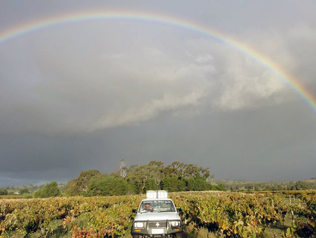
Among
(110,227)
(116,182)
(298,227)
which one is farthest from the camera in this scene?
(116,182)

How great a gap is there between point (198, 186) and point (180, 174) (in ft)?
49.3

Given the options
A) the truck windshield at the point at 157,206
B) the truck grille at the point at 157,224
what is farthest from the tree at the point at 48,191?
the truck grille at the point at 157,224

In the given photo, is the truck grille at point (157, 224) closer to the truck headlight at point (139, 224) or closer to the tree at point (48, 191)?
the truck headlight at point (139, 224)

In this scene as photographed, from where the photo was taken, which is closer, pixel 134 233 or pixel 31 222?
pixel 134 233

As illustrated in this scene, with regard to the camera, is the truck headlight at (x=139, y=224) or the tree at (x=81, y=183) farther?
the tree at (x=81, y=183)

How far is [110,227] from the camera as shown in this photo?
42.5 ft

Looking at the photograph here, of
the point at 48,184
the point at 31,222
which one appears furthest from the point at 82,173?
the point at 31,222

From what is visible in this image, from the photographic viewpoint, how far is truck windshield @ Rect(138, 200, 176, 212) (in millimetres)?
12377

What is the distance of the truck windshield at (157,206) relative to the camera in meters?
12.4

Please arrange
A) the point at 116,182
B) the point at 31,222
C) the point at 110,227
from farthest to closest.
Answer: the point at 116,182
the point at 31,222
the point at 110,227

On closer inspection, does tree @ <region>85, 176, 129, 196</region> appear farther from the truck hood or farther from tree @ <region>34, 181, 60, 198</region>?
the truck hood

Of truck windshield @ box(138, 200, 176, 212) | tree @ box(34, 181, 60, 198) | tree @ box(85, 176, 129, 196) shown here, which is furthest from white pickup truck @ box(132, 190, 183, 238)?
tree @ box(34, 181, 60, 198)

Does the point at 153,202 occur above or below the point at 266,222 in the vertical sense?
above

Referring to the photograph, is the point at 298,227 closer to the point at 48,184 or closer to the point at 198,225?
the point at 198,225
